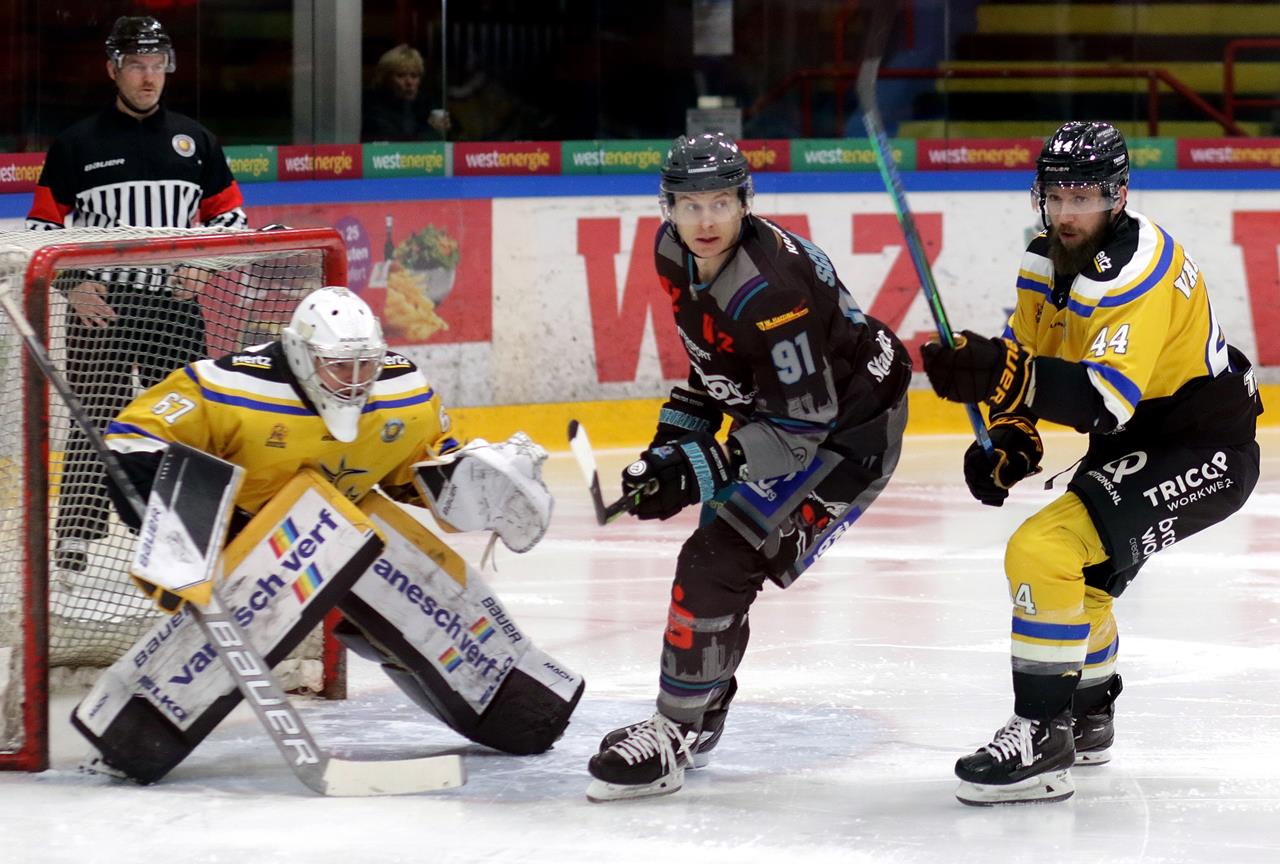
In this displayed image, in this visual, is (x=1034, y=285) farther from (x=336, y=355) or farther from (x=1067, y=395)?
(x=336, y=355)

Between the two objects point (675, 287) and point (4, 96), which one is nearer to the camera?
point (675, 287)

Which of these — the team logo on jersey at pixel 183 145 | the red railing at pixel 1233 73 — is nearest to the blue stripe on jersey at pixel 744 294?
the team logo on jersey at pixel 183 145

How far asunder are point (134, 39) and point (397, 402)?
5.69ft

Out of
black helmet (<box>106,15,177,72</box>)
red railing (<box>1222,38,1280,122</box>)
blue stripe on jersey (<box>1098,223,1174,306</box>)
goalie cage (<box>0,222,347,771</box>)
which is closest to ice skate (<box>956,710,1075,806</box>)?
blue stripe on jersey (<box>1098,223,1174,306</box>)

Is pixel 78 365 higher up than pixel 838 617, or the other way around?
pixel 78 365

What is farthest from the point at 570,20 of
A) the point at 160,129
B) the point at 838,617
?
the point at 838,617

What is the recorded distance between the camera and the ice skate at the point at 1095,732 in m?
3.60

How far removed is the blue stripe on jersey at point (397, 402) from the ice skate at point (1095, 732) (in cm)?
127

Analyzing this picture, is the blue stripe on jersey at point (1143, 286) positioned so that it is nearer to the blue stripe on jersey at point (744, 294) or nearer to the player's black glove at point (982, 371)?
the player's black glove at point (982, 371)

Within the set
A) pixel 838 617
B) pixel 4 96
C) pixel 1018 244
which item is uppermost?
pixel 4 96

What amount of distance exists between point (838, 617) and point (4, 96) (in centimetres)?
364

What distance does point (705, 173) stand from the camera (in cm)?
328

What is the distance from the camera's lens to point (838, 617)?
4.82 meters

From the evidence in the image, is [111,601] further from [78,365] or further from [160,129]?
[160,129]
